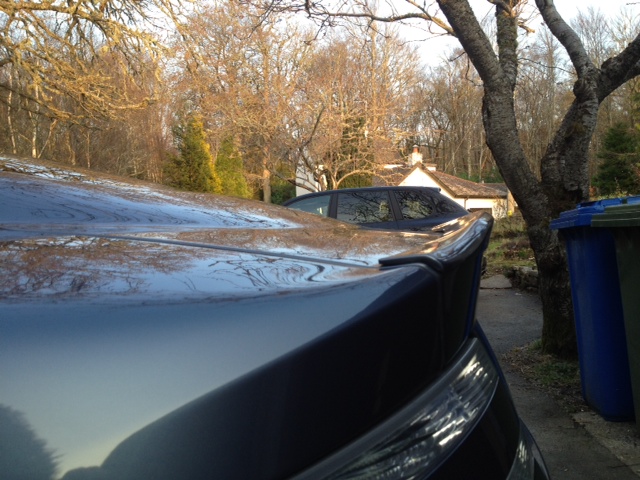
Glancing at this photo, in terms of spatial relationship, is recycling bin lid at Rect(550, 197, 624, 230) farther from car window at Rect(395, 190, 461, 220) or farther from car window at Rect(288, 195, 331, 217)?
car window at Rect(288, 195, 331, 217)

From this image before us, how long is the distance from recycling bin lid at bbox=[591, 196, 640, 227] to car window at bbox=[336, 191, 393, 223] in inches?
194

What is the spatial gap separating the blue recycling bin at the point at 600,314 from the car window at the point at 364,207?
4686 millimetres

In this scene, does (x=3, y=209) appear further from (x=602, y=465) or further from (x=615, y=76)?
(x=615, y=76)

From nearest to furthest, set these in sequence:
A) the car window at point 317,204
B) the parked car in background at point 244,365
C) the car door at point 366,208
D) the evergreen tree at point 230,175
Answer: the parked car in background at point 244,365, the car door at point 366,208, the car window at point 317,204, the evergreen tree at point 230,175

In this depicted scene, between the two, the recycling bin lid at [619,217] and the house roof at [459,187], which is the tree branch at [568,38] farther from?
the house roof at [459,187]

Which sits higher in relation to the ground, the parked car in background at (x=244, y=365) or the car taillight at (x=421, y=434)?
the parked car in background at (x=244, y=365)

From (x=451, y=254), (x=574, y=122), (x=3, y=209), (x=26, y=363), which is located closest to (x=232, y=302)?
(x=26, y=363)

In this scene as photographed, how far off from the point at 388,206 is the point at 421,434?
290 inches

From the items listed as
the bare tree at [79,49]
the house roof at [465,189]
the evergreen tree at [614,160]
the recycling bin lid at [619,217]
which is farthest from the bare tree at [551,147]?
the house roof at [465,189]

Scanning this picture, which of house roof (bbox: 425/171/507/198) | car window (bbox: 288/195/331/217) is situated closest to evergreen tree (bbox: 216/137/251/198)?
house roof (bbox: 425/171/507/198)

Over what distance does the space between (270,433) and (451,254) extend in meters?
0.48

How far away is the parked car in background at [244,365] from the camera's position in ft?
2.26

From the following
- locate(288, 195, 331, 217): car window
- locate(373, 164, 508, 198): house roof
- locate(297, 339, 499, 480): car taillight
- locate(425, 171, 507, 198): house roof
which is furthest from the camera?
locate(425, 171, 507, 198): house roof

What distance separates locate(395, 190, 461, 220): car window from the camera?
8125 mm
